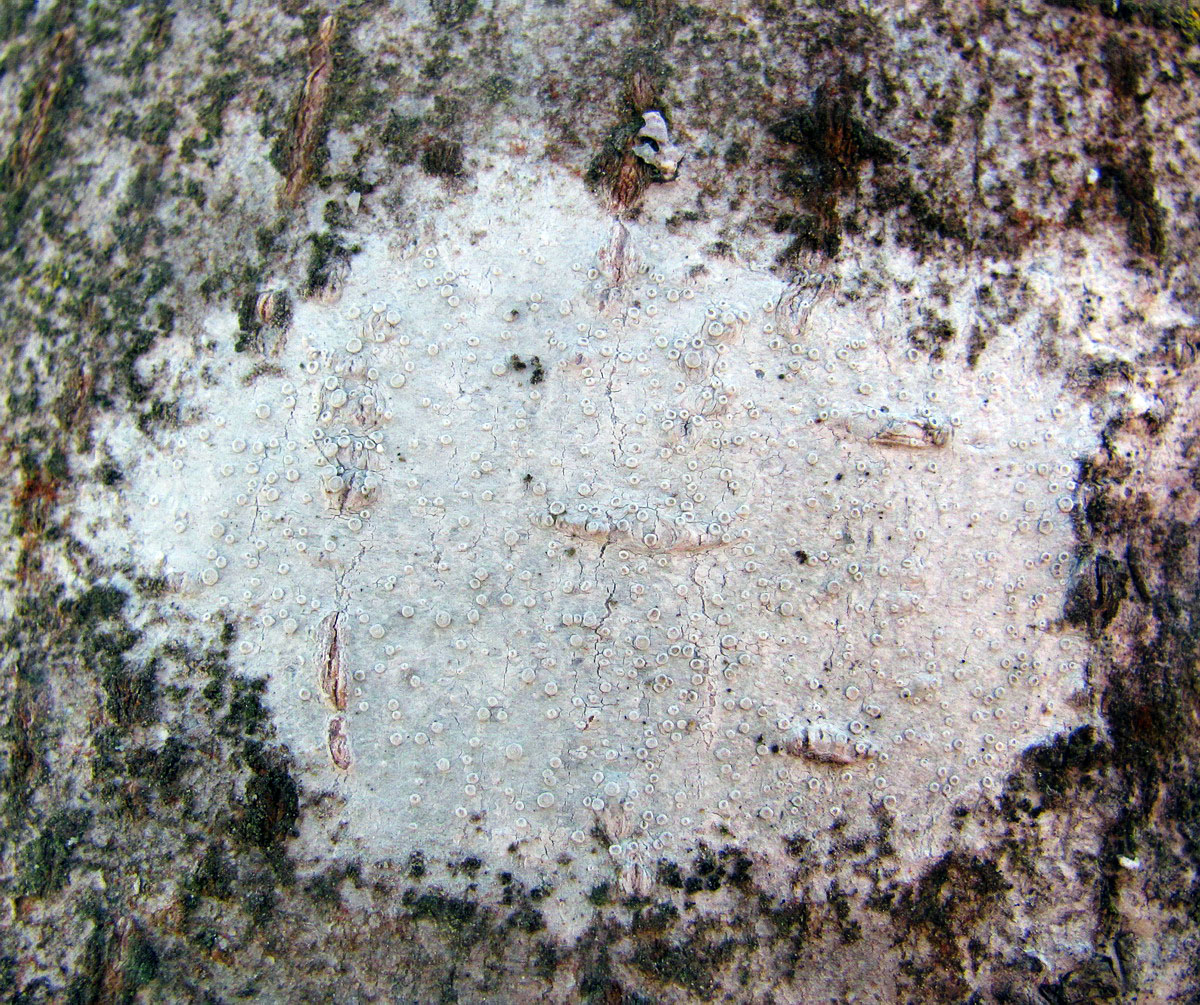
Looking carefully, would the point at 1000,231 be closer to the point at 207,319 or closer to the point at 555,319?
the point at 555,319

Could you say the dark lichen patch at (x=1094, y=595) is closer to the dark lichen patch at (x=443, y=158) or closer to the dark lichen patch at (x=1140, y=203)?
the dark lichen patch at (x=1140, y=203)

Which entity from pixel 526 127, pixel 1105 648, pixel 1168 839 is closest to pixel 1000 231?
pixel 1105 648

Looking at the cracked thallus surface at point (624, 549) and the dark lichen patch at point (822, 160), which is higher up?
the dark lichen patch at point (822, 160)

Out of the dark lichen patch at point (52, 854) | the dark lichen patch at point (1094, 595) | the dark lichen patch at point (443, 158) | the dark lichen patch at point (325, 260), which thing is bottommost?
the dark lichen patch at point (52, 854)

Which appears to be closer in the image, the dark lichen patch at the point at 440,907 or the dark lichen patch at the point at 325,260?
the dark lichen patch at the point at 440,907

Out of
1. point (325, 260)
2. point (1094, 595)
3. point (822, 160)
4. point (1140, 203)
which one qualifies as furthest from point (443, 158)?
point (1094, 595)

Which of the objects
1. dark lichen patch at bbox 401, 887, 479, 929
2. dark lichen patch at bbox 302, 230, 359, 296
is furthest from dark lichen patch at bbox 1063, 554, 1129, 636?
dark lichen patch at bbox 302, 230, 359, 296

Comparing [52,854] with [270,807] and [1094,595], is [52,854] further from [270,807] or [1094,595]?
[1094,595]

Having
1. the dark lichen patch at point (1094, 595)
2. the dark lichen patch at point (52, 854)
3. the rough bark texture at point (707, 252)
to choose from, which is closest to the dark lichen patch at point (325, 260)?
the rough bark texture at point (707, 252)
